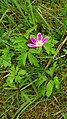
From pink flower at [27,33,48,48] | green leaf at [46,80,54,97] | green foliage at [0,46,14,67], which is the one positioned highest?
pink flower at [27,33,48,48]

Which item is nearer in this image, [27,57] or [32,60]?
[32,60]

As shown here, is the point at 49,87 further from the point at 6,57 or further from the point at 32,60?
the point at 6,57

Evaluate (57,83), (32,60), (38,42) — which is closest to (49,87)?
(57,83)

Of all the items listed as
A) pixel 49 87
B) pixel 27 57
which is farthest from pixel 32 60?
pixel 49 87

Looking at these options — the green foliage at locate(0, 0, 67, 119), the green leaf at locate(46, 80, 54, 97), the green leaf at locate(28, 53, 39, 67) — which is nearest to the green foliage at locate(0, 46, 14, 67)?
the green foliage at locate(0, 0, 67, 119)

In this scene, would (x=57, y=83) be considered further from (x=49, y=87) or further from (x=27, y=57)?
(x=27, y=57)

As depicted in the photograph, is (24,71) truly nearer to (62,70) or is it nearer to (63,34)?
(62,70)

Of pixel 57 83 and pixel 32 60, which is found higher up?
pixel 32 60

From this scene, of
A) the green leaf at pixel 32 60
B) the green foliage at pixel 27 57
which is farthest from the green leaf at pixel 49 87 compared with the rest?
the green leaf at pixel 32 60

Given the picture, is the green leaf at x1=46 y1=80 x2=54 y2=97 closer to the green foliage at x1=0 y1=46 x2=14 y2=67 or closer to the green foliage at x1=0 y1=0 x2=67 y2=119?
the green foliage at x1=0 y1=0 x2=67 y2=119

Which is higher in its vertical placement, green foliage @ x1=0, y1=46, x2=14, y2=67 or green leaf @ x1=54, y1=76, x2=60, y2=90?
green foliage @ x1=0, y1=46, x2=14, y2=67

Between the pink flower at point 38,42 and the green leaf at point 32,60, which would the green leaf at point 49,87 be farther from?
the pink flower at point 38,42
